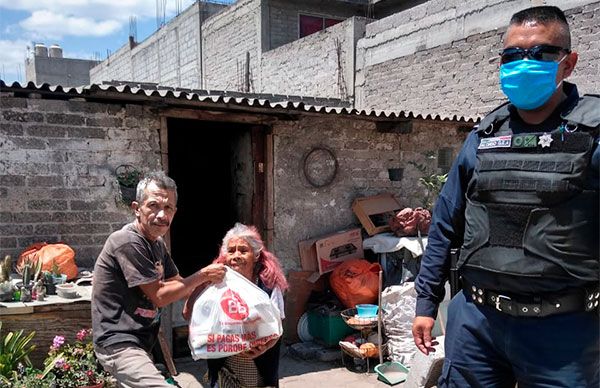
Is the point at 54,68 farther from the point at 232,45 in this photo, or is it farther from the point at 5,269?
the point at 5,269

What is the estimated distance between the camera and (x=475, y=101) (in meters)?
8.99

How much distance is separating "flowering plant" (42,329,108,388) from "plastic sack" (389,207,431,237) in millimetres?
3532

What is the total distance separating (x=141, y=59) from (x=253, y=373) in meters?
20.7

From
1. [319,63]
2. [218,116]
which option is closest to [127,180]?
[218,116]

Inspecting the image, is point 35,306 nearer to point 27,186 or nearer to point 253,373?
point 27,186

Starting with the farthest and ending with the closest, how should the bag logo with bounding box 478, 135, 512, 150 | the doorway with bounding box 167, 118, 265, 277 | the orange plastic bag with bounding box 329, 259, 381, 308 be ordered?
the doorway with bounding box 167, 118, 265, 277
the orange plastic bag with bounding box 329, 259, 381, 308
the bag logo with bounding box 478, 135, 512, 150

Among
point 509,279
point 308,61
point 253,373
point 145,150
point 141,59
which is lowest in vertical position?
point 253,373

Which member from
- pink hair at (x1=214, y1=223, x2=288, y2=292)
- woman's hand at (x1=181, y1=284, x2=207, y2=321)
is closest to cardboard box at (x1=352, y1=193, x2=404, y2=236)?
pink hair at (x1=214, y1=223, x2=288, y2=292)

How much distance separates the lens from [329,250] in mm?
5887

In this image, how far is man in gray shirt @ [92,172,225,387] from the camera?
2.63m

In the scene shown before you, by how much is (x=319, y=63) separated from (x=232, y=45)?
4.74m

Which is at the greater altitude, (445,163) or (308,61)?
(308,61)

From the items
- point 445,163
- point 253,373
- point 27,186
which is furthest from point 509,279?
point 445,163

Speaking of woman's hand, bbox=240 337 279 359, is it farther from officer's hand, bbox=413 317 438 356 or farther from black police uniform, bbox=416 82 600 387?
black police uniform, bbox=416 82 600 387
